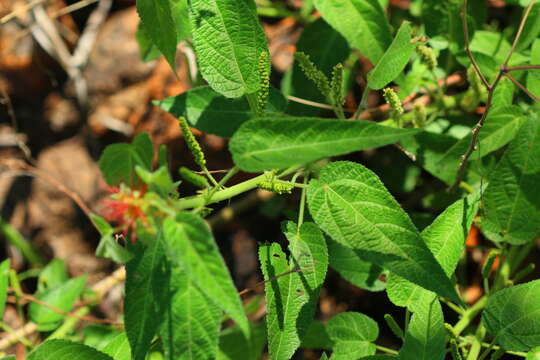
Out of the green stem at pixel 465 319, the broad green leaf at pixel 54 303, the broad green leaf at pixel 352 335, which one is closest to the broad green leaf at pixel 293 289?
the broad green leaf at pixel 352 335

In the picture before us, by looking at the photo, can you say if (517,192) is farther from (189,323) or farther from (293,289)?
(189,323)

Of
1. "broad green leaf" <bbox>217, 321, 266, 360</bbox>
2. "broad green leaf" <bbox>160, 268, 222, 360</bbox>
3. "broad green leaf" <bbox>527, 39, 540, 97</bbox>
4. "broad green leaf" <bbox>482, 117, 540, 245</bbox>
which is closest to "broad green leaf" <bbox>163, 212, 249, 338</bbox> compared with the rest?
"broad green leaf" <bbox>160, 268, 222, 360</bbox>

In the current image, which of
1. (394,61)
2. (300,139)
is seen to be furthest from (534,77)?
(300,139)

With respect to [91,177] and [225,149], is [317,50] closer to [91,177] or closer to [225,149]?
[225,149]

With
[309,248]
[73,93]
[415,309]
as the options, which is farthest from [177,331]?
[73,93]

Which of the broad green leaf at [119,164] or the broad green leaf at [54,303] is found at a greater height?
the broad green leaf at [119,164]

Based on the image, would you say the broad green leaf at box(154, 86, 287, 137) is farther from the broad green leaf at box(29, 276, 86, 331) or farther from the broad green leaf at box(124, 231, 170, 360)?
the broad green leaf at box(29, 276, 86, 331)

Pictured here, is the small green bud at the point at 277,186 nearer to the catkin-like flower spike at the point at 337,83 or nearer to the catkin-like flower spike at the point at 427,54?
the catkin-like flower spike at the point at 337,83
